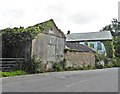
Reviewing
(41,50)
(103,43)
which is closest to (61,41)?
(41,50)

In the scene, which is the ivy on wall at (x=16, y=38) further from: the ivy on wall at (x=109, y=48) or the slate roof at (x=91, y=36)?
the slate roof at (x=91, y=36)

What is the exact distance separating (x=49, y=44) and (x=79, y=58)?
26.5 ft

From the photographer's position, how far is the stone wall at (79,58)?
4212 cm

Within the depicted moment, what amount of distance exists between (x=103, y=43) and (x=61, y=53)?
3512 cm

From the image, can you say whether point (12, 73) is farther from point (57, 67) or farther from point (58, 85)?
point (57, 67)

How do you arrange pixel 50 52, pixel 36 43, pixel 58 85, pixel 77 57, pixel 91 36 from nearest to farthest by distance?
1. pixel 58 85
2. pixel 36 43
3. pixel 50 52
4. pixel 77 57
5. pixel 91 36

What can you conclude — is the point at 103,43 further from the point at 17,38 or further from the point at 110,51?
the point at 17,38

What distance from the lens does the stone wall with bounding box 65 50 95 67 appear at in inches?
1658

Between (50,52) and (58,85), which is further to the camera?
(50,52)

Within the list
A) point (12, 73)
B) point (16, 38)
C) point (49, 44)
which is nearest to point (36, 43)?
point (16, 38)

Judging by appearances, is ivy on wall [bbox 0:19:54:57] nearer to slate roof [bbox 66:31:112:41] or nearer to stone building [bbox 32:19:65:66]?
stone building [bbox 32:19:65:66]

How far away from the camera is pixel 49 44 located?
38.3m

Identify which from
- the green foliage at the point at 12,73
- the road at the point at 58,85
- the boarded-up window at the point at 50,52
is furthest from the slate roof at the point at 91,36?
the road at the point at 58,85

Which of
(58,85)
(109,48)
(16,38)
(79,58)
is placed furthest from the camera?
(109,48)
